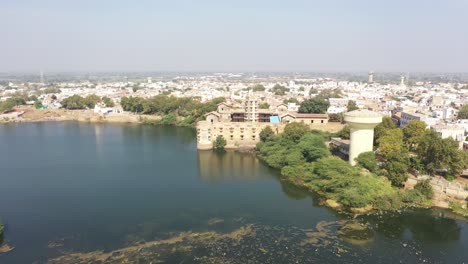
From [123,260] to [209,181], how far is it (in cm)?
653

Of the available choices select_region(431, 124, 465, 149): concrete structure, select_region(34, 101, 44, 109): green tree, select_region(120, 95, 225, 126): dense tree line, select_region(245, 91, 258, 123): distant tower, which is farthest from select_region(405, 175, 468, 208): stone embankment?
select_region(34, 101, 44, 109): green tree

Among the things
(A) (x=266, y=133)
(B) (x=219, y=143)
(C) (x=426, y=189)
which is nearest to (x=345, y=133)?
(A) (x=266, y=133)

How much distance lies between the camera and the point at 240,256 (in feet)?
29.5

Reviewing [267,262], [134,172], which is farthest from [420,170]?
[134,172]

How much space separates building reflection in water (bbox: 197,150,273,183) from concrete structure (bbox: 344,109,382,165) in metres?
3.75

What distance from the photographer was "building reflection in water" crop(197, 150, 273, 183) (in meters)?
15.6

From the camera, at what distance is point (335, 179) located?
41.2 feet

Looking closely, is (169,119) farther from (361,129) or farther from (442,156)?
(442,156)

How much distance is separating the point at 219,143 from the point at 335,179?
29.8 ft

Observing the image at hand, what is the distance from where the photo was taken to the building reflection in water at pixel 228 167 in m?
15.6

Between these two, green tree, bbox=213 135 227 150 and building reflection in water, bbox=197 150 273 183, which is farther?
green tree, bbox=213 135 227 150

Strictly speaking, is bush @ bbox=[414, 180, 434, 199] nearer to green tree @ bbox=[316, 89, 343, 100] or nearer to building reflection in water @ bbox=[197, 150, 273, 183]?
building reflection in water @ bbox=[197, 150, 273, 183]

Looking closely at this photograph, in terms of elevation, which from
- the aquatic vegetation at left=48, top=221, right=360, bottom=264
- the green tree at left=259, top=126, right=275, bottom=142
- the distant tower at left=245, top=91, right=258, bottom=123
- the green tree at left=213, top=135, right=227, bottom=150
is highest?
the distant tower at left=245, top=91, right=258, bottom=123

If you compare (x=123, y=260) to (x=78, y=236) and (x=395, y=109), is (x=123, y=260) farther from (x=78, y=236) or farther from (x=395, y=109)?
(x=395, y=109)
